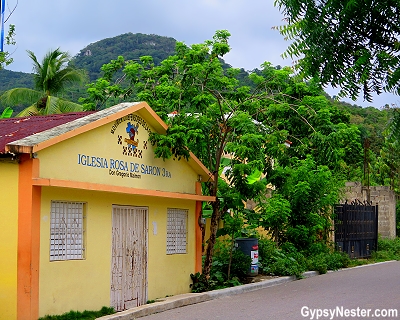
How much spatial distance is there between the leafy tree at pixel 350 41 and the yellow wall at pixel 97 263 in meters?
6.30

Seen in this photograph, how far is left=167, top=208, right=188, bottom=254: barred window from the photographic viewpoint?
1526 cm

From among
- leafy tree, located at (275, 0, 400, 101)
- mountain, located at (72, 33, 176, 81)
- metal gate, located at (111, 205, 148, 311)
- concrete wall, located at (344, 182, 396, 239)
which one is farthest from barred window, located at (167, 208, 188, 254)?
mountain, located at (72, 33, 176, 81)

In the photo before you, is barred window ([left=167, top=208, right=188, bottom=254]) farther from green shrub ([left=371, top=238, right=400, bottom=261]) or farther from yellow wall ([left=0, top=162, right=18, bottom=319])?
green shrub ([left=371, top=238, right=400, bottom=261])

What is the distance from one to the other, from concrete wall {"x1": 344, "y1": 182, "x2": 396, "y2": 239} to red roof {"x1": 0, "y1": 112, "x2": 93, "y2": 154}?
21.3m

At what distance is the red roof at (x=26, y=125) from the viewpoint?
1181 centimetres

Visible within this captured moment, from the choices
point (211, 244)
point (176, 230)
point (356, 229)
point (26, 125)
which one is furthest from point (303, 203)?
point (26, 125)

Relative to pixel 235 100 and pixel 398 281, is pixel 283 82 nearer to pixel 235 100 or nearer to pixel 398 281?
pixel 235 100

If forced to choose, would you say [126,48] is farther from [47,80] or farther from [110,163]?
[110,163]

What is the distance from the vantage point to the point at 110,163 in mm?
12969

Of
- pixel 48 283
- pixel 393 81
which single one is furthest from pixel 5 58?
pixel 393 81

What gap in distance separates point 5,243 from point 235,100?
8.22 meters

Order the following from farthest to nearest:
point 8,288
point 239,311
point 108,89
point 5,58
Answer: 1. point 5,58
2. point 108,89
3. point 239,311
4. point 8,288

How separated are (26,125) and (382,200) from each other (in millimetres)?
23347

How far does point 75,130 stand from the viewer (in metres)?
11.7
